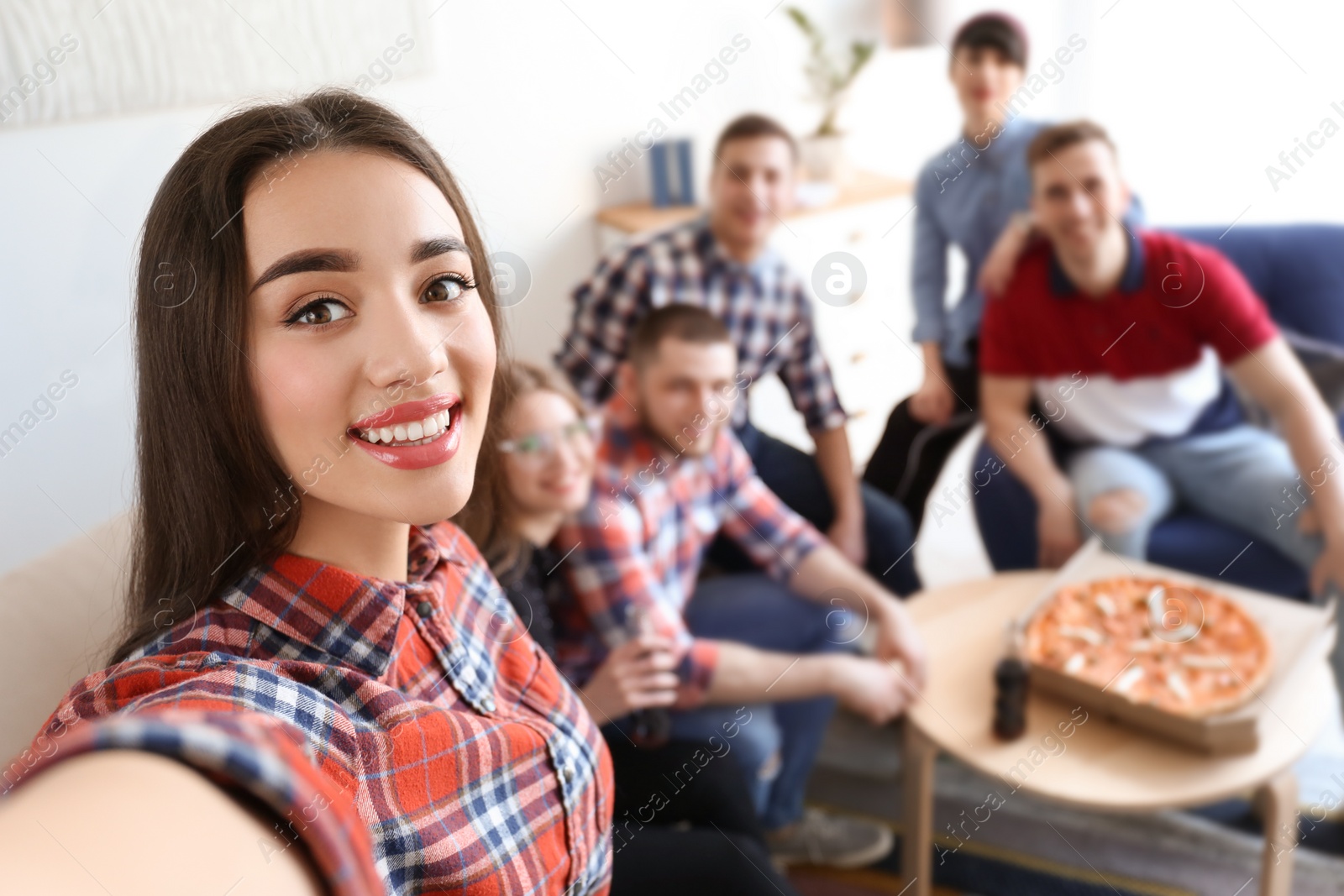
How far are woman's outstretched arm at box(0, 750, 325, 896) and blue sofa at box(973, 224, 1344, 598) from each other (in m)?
1.82

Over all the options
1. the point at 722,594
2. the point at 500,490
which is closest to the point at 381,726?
the point at 500,490

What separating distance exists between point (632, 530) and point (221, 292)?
0.96 m

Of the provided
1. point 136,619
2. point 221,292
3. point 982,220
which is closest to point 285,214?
point 221,292

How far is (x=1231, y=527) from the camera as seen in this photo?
6.21ft

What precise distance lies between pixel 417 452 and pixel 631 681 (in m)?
0.79

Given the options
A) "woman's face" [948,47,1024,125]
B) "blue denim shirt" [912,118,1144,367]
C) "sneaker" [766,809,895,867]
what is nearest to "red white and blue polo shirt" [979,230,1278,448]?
"blue denim shirt" [912,118,1144,367]

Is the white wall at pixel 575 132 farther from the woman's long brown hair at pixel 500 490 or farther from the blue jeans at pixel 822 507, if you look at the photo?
the blue jeans at pixel 822 507

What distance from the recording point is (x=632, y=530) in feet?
4.87

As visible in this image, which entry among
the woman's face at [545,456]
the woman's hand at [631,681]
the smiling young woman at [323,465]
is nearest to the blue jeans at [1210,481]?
the woman's hand at [631,681]

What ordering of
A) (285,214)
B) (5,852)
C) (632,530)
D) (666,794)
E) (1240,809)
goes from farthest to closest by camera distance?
(1240,809) < (632,530) < (666,794) < (285,214) < (5,852)

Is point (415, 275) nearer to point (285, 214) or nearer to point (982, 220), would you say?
point (285, 214)

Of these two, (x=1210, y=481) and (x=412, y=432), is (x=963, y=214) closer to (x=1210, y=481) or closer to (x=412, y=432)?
(x=1210, y=481)

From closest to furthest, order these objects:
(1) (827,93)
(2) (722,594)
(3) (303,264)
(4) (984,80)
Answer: (3) (303,264), (2) (722,594), (4) (984,80), (1) (827,93)

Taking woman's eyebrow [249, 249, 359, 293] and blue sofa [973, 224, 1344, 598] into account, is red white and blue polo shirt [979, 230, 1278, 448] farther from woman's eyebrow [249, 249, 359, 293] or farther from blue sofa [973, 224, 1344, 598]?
woman's eyebrow [249, 249, 359, 293]
